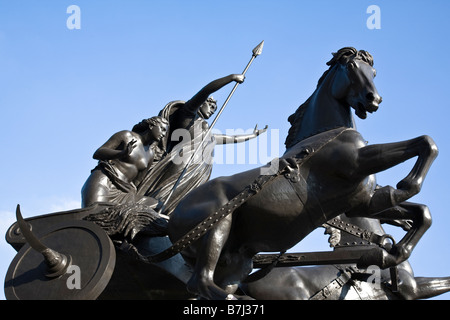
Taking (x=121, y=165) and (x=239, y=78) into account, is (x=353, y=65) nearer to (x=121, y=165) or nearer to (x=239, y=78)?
(x=239, y=78)

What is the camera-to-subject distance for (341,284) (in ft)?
23.9

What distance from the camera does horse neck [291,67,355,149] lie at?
605 cm

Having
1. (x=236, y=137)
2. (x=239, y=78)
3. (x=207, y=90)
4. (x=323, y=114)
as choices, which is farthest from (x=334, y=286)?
(x=236, y=137)

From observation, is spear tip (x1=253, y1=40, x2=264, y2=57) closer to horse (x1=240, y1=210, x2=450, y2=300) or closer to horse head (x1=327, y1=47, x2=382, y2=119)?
Result: horse head (x1=327, y1=47, x2=382, y2=119)

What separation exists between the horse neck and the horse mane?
13 millimetres

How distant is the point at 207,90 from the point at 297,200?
2820mm

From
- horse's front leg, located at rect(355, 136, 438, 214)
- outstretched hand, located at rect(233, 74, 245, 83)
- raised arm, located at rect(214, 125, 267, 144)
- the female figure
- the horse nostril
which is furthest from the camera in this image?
raised arm, located at rect(214, 125, 267, 144)

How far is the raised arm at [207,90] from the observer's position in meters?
7.73

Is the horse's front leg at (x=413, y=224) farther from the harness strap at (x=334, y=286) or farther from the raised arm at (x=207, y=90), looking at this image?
the raised arm at (x=207, y=90)

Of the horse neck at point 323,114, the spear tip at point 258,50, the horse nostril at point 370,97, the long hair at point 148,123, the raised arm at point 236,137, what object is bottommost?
the raised arm at point 236,137

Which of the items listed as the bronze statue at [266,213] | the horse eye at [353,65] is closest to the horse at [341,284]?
the bronze statue at [266,213]

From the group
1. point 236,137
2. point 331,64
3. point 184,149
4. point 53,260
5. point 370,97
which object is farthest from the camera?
point 236,137

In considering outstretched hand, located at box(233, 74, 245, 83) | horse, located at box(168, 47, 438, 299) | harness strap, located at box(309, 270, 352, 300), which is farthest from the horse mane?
harness strap, located at box(309, 270, 352, 300)

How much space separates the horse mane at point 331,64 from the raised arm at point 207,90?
135 centimetres
